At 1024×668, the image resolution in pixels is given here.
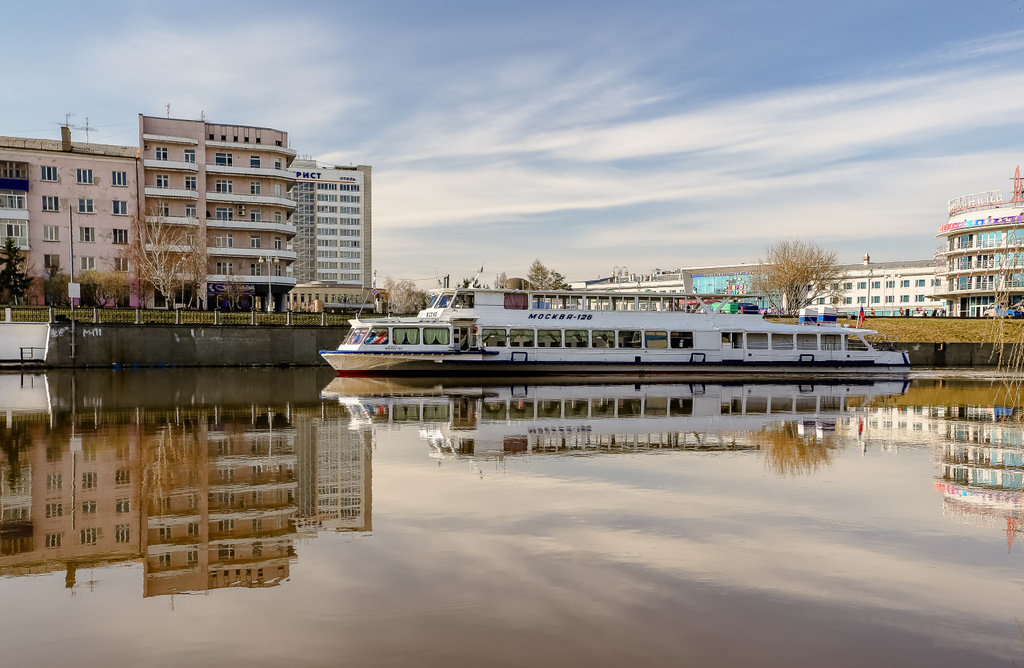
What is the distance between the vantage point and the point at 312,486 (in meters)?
12.6

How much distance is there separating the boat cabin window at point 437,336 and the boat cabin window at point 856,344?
22.7 m

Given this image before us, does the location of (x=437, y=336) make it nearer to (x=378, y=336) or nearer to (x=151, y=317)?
(x=378, y=336)

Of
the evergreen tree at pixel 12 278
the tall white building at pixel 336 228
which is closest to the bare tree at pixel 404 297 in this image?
the tall white building at pixel 336 228

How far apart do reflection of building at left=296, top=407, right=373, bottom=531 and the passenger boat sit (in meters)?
17.7

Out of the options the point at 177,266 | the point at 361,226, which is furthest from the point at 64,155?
the point at 361,226

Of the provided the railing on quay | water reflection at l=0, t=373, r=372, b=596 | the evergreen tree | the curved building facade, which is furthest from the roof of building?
the curved building facade

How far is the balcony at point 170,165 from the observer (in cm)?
7150

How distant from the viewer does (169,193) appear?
2827 inches

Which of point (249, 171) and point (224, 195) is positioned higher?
point (249, 171)

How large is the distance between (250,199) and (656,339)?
48381 millimetres

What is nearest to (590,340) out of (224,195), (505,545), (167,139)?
(505,545)

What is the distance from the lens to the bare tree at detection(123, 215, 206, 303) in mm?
64688

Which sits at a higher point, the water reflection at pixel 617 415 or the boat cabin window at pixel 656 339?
the boat cabin window at pixel 656 339

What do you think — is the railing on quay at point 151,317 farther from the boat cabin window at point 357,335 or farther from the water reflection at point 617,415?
the water reflection at point 617,415
